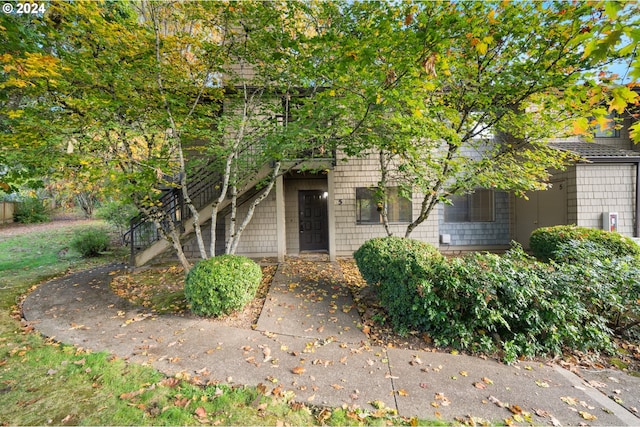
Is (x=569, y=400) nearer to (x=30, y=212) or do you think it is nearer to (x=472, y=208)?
(x=472, y=208)

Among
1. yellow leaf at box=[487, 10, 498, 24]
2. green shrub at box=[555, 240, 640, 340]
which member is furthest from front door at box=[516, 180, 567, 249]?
yellow leaf at box=[487, 10, 498, 24]

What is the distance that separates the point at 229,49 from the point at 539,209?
11250mm

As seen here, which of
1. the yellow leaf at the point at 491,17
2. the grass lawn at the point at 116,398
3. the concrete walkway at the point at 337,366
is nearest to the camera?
the grass lawn at the point at 116,398

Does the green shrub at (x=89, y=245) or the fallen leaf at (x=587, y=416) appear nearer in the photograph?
the fallen leaf at (x=587, y=416)

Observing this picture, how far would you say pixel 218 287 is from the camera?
15.1ft

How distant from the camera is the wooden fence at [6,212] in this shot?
1548 centimetres

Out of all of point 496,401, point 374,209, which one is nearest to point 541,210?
point 374,209

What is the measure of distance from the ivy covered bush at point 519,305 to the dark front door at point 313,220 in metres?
6.25

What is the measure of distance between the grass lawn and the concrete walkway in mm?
184

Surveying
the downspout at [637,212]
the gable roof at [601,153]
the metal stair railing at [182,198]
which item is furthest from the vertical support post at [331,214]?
the downspout at [637,212]

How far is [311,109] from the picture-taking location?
569 centimetres

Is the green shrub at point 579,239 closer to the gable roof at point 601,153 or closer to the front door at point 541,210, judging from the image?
the front door at point 541,210

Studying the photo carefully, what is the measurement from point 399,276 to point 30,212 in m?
22.2

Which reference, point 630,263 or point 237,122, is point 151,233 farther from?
point 630,263
